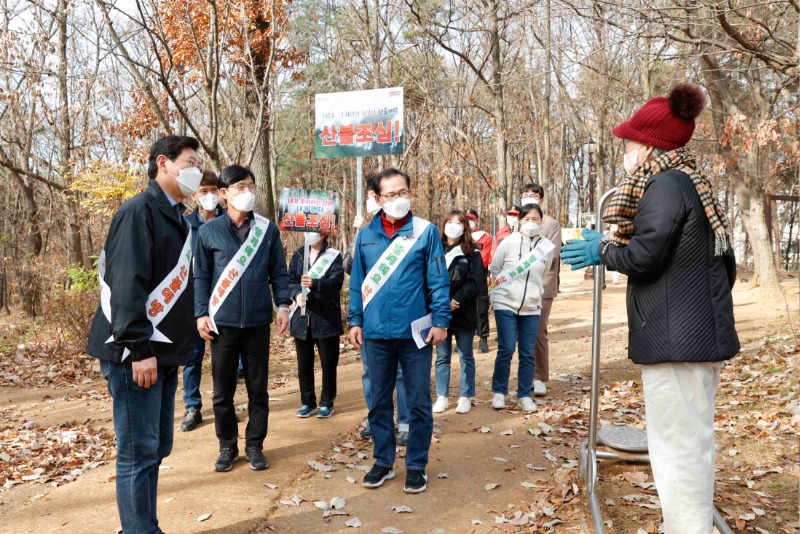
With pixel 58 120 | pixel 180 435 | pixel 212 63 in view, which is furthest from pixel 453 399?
pixel 58 120

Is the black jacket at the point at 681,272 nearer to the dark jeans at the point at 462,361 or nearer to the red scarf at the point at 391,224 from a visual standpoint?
the red scarf at the point at 391,224

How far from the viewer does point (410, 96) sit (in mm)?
24094

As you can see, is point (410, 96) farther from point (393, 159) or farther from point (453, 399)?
point (453, 399)

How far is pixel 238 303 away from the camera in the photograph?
16.1 feet

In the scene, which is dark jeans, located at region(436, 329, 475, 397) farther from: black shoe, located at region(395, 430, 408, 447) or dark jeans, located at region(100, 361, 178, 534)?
dark jeans, located at region(100, 361, 178, 534)

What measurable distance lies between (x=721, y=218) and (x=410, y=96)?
2208cm

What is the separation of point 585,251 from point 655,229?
0.53 m

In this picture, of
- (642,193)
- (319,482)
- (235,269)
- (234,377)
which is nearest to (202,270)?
(235,269)

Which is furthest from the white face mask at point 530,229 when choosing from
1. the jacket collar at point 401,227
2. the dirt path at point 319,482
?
the jacket collar at point 401,227

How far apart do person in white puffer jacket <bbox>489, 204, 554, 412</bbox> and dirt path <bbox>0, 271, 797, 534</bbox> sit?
39 cm

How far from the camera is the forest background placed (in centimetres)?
907

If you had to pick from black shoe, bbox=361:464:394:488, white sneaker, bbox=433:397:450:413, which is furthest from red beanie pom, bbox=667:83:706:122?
white sneaker, bbox=433:397:450:413

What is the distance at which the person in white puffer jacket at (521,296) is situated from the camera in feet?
21.4

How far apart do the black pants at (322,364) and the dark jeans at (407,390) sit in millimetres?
1727
